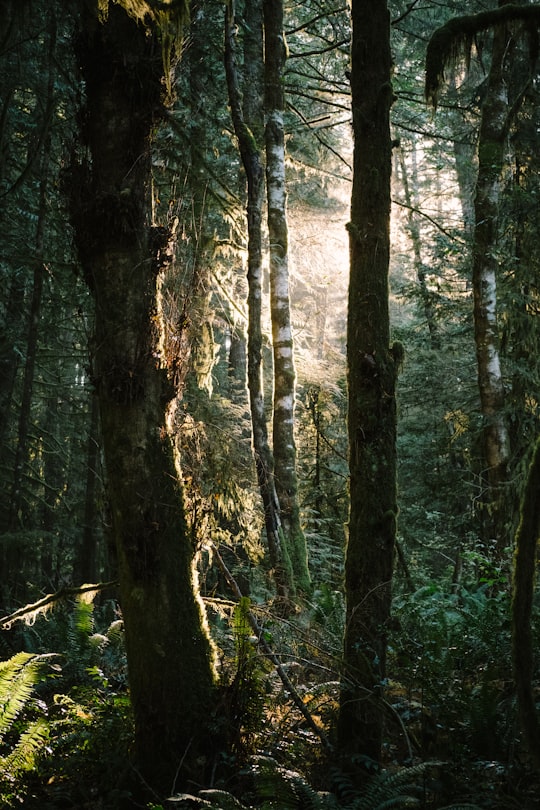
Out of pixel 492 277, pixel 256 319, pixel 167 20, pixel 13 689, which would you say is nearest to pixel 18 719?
pixel 13 689

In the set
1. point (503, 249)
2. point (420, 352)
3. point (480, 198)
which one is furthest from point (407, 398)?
point (480, 198)

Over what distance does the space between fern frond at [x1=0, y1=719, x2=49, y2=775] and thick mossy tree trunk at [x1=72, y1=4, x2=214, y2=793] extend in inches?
29.3

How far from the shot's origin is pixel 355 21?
477 cm

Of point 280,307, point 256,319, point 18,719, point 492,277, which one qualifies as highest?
point 492,277

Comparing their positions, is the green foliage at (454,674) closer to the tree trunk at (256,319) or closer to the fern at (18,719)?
the tree trunk at (256,319)

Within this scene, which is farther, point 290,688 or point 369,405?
point 290,688

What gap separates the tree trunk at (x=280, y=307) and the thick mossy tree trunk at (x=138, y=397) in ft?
14.0

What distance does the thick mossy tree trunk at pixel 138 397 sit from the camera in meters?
4.25

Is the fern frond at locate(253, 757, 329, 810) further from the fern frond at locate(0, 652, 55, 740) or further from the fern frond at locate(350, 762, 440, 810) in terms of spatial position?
the fern frond at locate(0, 652, 55, 740)

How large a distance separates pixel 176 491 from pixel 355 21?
3.75 metres

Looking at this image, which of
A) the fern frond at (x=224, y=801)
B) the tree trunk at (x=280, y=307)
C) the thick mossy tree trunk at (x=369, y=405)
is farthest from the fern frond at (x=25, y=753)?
the tree trunk at (x=280, y=307)

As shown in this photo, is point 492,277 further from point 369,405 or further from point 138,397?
point 138,397

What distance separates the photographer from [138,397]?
441 cm

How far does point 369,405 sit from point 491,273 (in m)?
6.12
